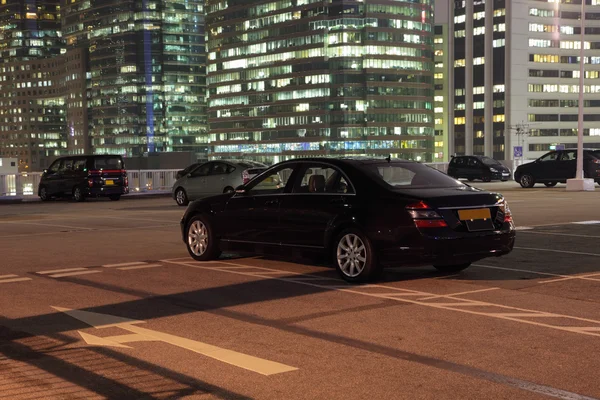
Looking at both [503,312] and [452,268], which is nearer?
[503,312]

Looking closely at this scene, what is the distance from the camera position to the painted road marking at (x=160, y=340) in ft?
19.3

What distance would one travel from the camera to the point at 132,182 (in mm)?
37156

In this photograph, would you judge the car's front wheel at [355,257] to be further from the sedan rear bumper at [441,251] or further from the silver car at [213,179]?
the silver car at [213,179]

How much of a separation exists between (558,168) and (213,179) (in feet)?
53.2

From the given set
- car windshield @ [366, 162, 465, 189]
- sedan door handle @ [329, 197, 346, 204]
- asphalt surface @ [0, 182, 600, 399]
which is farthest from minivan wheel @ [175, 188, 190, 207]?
sedan door handle @ [329, 197, 346, 204]

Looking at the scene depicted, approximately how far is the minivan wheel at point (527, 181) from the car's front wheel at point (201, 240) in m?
26.2

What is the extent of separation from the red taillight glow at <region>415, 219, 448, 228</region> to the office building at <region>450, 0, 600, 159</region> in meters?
177

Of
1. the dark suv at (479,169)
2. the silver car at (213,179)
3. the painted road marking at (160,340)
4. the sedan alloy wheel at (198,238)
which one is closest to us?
the painted road marking at (160,340)

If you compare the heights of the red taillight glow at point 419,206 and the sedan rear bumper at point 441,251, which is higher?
the red taillight glow at point 419,206

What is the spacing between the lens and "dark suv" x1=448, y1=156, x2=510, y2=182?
144ft

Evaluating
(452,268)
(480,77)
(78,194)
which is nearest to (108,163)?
(78,194)

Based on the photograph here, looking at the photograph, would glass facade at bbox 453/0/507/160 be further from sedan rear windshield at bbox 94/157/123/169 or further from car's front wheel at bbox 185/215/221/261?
car's front wheel at bbox 185/215/221/261

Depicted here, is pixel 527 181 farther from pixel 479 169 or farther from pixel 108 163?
pixel 108 163

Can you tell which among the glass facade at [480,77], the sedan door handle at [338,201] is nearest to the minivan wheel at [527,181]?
the sedan door handle at [338,201]
